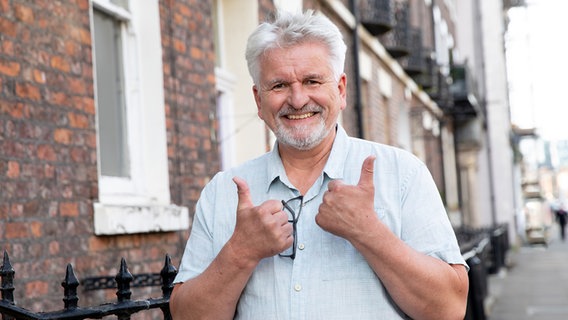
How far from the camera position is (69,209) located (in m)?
5.16

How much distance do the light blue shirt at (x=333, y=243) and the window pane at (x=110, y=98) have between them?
3.46m

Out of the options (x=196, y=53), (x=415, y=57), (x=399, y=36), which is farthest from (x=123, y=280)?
(x=415, y=57)

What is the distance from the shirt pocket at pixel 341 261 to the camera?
2.45 m

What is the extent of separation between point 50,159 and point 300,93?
9.06 ft

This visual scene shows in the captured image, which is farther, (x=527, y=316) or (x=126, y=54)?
(x=527, y=316)

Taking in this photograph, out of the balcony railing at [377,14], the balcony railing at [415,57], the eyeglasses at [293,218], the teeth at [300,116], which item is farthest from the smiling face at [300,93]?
the balcony railing at [415,57]

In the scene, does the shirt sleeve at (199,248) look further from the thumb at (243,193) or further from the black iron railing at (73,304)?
the black iron railing at (73,304)

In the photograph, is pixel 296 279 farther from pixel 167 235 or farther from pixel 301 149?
pixel 167 235

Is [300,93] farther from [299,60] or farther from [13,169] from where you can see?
[13,169]

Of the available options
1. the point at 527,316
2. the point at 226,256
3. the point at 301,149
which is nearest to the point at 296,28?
the point at 301,149

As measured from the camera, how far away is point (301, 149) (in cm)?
257

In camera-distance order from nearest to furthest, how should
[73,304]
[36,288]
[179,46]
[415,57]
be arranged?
1. [73,304]
2. [36,288]
3. [179,46]
4. [415,57]

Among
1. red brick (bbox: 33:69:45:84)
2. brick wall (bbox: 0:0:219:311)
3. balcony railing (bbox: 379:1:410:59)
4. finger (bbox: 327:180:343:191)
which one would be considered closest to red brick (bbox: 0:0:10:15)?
brick wall (bbox: 0:0:219:311)

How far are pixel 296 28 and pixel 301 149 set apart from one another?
0.31 metres
